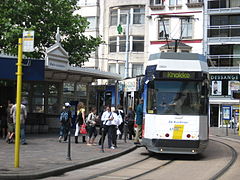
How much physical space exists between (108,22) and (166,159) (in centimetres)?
3880

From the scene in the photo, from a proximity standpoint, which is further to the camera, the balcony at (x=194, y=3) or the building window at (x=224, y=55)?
the balcony at (x=194, y=3)

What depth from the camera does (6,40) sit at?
2584 centimetres

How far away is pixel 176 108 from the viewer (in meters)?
16.0

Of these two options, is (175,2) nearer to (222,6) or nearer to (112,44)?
(222,6)

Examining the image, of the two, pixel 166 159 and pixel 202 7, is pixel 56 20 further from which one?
pixel 202 7

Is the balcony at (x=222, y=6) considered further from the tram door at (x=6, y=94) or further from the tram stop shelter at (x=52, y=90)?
the tram door at (x=6, y=94)

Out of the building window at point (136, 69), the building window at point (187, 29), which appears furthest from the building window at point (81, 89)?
the building window at point (187, 29)

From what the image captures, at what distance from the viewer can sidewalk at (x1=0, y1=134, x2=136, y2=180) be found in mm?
11352

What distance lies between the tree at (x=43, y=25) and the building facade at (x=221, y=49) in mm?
22613

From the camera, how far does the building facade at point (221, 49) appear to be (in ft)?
165

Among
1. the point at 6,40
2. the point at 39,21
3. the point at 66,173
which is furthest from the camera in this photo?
the point at 39,21

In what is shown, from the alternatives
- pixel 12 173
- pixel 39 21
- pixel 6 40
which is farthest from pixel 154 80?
pixel 39 21

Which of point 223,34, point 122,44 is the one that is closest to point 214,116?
point 223,34

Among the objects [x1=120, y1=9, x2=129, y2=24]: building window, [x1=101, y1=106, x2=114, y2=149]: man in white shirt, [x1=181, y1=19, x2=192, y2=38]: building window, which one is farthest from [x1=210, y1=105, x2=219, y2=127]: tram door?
[x1=101, y1=106, x2=114, y2=149]: man in white shirt
